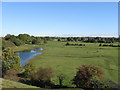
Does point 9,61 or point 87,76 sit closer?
point 87,76

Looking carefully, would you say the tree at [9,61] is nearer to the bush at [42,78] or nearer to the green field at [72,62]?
the bush at [42,78]

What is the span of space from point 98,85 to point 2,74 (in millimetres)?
11482

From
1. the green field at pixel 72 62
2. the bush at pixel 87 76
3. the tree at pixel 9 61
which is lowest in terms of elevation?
the green field at pixel 72 62

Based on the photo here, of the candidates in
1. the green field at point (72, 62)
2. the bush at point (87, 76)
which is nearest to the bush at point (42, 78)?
the green field at point (72, 62)

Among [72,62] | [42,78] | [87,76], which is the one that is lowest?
[72,62]

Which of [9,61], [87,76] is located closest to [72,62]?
[9,61]

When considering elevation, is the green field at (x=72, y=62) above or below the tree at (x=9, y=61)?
below

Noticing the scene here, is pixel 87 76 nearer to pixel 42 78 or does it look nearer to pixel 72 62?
pixel 42 78

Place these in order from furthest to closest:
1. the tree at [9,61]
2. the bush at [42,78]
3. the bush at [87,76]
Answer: the tree at [9,61], the bush at [42,78], the bush at [87,76]

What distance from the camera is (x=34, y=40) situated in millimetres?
100375

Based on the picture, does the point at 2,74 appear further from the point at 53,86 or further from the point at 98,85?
the point at 98,85

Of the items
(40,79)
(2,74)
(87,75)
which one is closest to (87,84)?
(87,75)

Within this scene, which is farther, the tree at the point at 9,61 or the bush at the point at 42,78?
the tree at the point at 9,61

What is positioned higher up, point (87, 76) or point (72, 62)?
point (87, 76)
